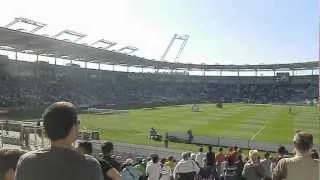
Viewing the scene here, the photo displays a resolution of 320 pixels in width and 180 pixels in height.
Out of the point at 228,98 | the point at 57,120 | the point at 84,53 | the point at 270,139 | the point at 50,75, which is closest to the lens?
the point at 57,120

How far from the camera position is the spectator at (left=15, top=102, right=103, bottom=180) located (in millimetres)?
3643

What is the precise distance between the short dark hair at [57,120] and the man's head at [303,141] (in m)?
2.67

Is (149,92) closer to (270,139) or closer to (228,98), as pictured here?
(228,98)

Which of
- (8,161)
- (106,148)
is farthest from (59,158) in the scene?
(106,148)

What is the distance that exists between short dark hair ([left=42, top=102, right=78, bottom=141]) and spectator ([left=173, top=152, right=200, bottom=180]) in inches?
365

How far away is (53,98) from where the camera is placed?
81.1m

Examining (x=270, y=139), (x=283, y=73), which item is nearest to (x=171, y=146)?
(x=270, y=139)

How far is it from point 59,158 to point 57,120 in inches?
11.1

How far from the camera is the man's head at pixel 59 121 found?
374 centimetres

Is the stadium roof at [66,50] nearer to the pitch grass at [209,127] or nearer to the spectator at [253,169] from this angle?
the pitch grass at [209,127]

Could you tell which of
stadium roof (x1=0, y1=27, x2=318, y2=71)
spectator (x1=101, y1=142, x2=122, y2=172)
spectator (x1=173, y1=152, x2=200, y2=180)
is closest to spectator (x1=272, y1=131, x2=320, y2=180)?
spectator (x1=101, y1=142, x2=122, y2=172)

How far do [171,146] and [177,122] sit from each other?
19878mm

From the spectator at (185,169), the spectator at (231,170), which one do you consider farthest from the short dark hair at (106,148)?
the spectator at (231,170)

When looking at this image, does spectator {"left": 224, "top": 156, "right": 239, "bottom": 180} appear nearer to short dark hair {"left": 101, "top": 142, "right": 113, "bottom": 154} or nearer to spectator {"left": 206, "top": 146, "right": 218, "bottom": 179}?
spectator {"left": 206, "top": 146, "right": 218, "bottom": 179}
